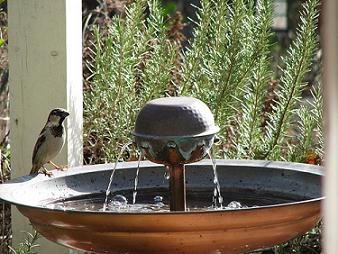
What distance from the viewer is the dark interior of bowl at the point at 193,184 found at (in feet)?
9.17

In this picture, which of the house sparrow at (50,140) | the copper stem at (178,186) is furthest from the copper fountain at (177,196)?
the house sparrow at (50,140)

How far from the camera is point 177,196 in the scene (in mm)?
2580

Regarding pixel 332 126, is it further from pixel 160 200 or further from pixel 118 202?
pixel 160 200

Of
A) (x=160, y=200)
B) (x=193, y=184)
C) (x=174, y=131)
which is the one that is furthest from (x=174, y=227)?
(x=193, y=184)

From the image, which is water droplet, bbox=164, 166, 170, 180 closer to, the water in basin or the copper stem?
the water in basin

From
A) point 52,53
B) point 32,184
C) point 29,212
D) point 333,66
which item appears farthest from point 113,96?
point 333,66

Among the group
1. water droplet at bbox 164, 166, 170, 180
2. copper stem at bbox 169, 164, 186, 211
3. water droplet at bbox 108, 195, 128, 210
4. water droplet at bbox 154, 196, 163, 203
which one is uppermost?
copper stem at bbox 169, 164, 186, 211

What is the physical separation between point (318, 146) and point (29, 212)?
272cm

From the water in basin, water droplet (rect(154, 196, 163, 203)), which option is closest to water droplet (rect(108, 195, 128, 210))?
the water in basin

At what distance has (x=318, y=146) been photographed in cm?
459

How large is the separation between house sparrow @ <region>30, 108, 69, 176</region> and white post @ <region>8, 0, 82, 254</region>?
161 mm

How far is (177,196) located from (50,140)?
1.37m

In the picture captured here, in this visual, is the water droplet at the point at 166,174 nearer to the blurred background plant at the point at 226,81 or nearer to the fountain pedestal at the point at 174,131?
the fountain pedestal at the point at 174,131

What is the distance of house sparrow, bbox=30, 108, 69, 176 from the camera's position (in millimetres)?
3824
